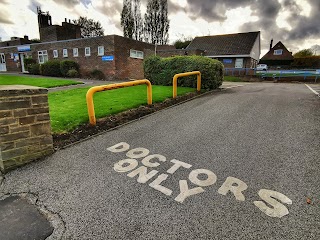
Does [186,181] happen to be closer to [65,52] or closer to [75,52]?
[75,52]

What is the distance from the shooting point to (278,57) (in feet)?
141

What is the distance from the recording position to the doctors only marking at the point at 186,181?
2.32 meters

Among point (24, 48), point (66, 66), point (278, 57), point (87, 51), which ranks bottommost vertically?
point (66, 66)

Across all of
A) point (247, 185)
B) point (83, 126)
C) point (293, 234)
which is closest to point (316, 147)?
point (247, 185)

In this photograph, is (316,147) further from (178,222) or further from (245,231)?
(178,222)

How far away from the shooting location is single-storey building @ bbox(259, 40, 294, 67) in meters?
42.1

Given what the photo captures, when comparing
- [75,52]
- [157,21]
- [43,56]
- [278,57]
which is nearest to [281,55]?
[278,57]

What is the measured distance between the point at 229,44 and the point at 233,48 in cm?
128

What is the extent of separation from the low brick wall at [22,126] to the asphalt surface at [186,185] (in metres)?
0.22

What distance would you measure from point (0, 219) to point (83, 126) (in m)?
2.87

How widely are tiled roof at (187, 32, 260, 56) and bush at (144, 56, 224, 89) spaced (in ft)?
68.7

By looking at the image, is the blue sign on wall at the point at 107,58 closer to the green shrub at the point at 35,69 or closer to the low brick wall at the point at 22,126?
the green shrub at the point at 35,69

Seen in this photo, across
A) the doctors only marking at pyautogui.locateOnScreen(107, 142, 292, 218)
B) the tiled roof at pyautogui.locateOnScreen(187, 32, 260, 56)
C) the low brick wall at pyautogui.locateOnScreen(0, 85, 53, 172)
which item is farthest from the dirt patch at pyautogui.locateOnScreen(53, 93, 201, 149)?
the tiled roof at pyautogui.locateOnScreen(187, 32, 260, 56)

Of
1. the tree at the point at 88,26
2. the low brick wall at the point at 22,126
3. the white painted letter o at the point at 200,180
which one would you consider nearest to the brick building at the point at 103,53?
the low brick wall at the point at 22,126
